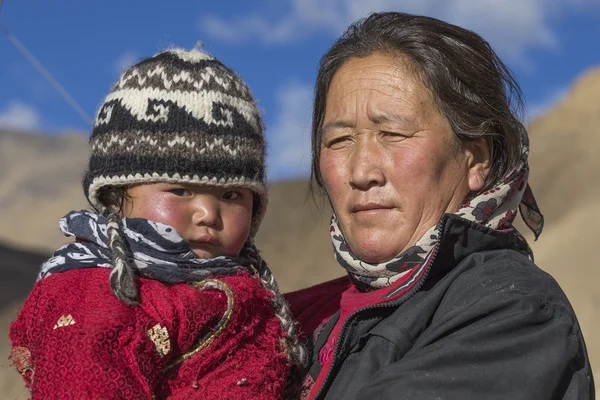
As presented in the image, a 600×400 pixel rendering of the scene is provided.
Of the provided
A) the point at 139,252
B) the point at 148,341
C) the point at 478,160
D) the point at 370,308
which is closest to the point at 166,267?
the point at 139,252

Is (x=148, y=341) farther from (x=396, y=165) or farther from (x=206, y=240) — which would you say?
(x=396, y=165)

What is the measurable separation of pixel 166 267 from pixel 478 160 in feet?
3.49

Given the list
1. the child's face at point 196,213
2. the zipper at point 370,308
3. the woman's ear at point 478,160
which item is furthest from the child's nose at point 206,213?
the woman's ear at point 478,160

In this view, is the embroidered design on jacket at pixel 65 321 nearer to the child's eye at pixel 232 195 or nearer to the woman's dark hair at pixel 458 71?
the child's eye at pixel 232 195

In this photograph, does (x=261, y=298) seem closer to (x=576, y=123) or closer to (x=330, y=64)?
(x=330, y=64)

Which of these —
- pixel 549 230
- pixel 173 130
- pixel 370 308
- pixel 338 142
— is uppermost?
pixel 173 130

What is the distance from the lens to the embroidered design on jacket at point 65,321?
2547 millimetres

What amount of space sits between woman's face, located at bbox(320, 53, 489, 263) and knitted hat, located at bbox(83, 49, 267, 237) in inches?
14.3

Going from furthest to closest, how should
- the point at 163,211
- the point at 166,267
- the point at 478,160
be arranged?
the point at 478,160 → the point at 163,211 → the point at 166,267

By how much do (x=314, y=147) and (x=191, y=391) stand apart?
1.13 m

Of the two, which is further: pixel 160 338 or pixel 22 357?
pixel 22 357

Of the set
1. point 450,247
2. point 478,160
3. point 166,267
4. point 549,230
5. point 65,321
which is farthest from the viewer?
point 549,230

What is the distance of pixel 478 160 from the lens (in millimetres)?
3115

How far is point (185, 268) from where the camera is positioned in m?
2.91
